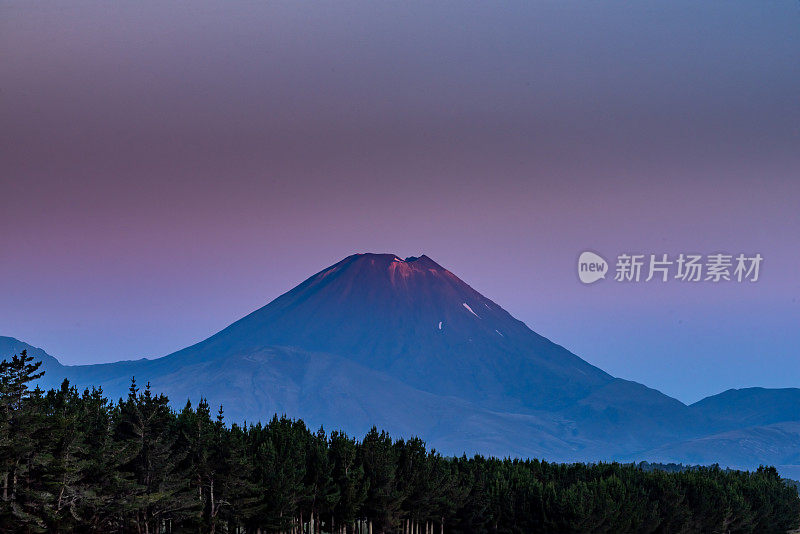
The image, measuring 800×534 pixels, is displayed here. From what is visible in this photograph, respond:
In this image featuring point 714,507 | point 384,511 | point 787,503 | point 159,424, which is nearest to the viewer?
point 159,424

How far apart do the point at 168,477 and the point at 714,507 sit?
207ft

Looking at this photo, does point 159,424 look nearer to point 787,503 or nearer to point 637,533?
point 637,533

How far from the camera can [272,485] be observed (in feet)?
240

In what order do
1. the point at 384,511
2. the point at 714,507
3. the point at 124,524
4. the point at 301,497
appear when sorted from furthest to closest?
the point at 714,507, the point at 384,511, the point at 301,497, the point at 124,524

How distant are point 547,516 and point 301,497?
2607 cm

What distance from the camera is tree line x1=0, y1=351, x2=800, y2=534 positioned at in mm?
54156

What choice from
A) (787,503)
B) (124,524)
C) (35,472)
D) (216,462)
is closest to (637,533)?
(787,503)

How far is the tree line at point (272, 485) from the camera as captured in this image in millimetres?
54156

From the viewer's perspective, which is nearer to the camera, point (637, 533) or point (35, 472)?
point (35, 472)

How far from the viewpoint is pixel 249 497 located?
7131 cm

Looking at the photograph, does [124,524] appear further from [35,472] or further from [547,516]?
[547,516]

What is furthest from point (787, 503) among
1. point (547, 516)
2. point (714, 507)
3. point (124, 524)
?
point (124, 524)

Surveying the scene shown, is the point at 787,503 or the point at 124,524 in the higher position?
the point at 787,503

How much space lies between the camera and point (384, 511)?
8431cm
